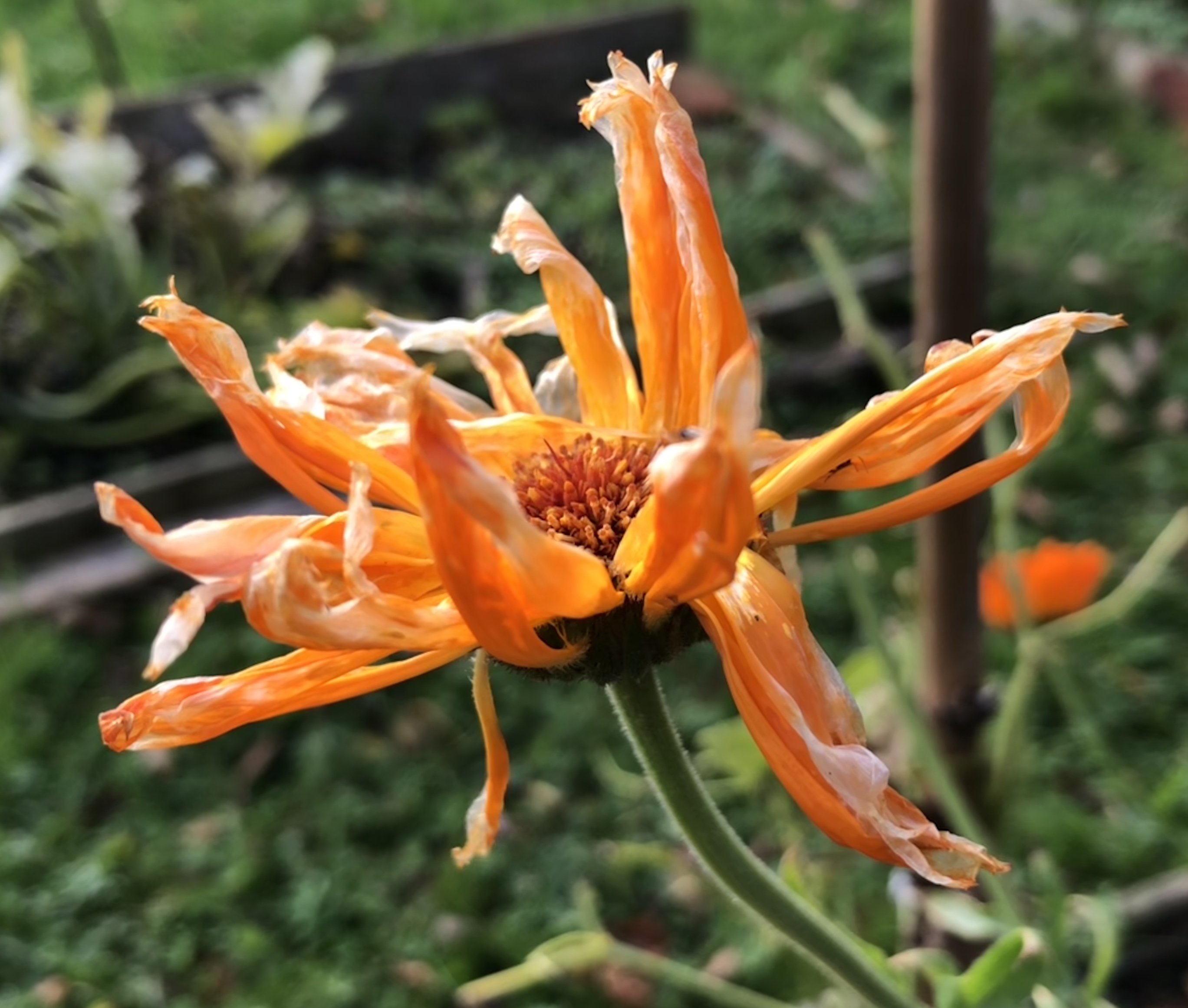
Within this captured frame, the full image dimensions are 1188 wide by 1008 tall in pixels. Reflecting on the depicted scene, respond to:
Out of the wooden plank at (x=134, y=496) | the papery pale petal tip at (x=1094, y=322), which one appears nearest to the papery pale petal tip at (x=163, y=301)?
the papery pale petal tip at (x=1094, y=322)

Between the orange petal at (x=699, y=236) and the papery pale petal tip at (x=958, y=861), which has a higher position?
the orange petal at (x=699, y=236)

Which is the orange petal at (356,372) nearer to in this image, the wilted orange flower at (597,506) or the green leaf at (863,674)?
the wilted orange flower at (597,506)

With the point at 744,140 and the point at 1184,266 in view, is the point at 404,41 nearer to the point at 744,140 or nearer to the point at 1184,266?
the point at 744,140

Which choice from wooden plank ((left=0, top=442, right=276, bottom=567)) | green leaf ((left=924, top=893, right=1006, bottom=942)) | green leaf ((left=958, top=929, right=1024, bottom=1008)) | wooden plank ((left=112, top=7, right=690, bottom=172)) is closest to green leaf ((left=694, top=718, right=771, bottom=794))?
green leaf ((left=924, top=893, right=1006, bottom=942))

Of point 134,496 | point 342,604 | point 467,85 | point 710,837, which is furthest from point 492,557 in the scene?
point 467,85

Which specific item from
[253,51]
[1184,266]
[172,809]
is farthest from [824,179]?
[172,809]

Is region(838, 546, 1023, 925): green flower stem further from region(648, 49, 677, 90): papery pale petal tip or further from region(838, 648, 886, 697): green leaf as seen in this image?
region(648, 49, 677, 90): papery pale petal tip
